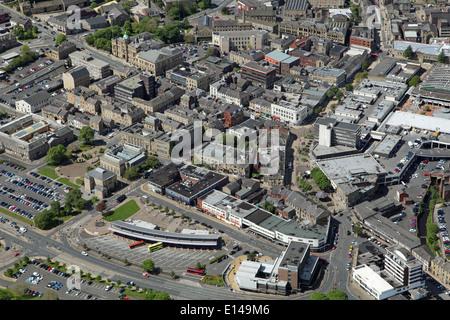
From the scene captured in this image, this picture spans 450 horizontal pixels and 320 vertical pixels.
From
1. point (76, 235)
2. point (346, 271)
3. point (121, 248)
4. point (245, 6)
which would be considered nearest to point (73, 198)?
point (76, 235)

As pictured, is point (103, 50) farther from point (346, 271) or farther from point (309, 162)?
point (346, 271)

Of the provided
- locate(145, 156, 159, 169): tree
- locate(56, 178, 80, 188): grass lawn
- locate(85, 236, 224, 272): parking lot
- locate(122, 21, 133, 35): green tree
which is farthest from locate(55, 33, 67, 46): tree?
locate(85, 236, 224, 272): parking lot

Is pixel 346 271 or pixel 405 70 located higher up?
pixel 405 70

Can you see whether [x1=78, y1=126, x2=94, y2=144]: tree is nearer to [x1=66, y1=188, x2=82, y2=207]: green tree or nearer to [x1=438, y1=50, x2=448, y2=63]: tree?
[x1=66, y1=188, x2=82, y2=207]: green tree

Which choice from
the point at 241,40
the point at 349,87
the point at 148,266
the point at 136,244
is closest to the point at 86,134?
the point at 136,244

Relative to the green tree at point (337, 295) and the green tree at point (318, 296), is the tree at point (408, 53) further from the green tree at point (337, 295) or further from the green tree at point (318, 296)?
the green tree at point (318, 296)

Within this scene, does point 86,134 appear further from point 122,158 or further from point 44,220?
point 44,220
